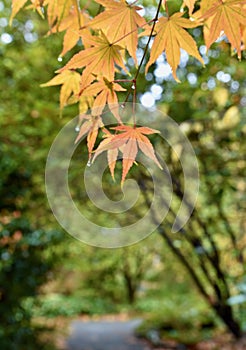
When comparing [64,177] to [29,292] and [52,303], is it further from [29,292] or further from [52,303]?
[52,303]

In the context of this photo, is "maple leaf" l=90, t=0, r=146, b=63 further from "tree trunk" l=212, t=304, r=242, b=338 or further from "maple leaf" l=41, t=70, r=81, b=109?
"tree trunk" l=212, t=304, r=242, b=338

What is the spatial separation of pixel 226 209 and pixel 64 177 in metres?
1.80

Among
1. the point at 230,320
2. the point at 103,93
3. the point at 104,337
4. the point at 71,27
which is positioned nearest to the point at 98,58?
the point at 103,93

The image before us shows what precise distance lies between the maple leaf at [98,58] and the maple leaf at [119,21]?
0.02m

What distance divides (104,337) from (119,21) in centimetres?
621

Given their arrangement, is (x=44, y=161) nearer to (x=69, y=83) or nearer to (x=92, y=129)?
(x=69, y=83)

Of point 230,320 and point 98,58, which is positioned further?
point 230,320

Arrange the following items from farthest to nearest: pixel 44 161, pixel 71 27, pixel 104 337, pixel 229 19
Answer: pixel 104 337 < pixel 44 161 < pixel 71 27 < pixel 229 19

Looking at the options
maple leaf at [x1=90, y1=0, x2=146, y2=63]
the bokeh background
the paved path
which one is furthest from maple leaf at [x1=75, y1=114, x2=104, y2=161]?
the paved path

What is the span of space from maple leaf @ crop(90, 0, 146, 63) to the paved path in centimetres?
507

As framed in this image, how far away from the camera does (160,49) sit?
2.45 feet

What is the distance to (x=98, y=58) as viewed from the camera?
733 mm

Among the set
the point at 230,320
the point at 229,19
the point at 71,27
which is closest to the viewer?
the point at 229,19

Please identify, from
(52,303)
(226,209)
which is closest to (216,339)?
(226,209)
